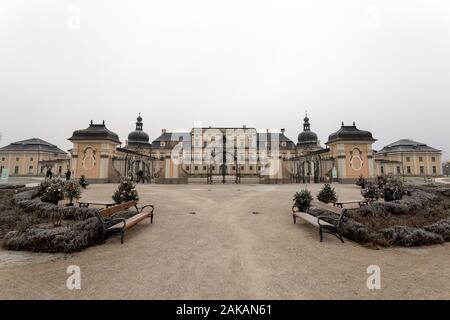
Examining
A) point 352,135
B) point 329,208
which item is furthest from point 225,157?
point 329,208

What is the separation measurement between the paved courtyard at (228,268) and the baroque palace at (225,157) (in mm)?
12070

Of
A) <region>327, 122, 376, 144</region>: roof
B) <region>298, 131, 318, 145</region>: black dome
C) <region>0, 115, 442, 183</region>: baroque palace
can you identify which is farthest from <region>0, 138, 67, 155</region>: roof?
<region>327, 122, 376, 144</region>: roof

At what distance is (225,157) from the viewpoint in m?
32.9

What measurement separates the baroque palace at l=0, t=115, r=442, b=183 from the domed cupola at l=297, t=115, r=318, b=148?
0.24 meters

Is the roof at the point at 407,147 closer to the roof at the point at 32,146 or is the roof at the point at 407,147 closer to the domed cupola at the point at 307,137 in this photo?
the domed cupola at the point at 307,137

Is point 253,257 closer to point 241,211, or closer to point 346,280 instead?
point 346,280

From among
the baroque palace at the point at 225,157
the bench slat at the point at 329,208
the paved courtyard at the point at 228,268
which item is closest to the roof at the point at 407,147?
the baroque palace at the point at 225,157

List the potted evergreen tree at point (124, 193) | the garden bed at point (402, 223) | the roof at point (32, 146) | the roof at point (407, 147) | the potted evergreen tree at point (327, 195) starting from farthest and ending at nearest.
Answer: the roof at point (32, 146) → the roof at point (407, 147) → the potted evergreen tree at point (327, 195) → the potted evergreen tree at point (124, 193) → the garden bed at point (402, 223)

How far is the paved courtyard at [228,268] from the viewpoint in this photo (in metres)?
2.95

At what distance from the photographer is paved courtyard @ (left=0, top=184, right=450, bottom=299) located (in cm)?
295

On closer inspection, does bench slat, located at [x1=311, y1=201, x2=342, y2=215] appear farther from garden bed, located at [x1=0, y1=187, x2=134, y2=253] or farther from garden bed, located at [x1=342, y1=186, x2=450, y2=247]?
garden bed, located at [x1=0, y1=187, x2=134, y2=253]

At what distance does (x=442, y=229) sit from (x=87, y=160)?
28.4 m

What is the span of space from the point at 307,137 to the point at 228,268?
5481cm
